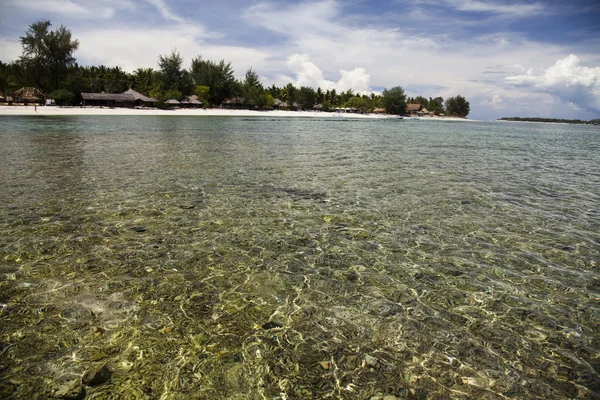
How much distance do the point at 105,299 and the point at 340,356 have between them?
3.50 meters

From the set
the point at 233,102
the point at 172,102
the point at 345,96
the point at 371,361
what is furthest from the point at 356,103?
the point at 371,361

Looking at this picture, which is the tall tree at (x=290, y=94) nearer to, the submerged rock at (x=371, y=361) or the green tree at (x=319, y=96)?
the green tree at (x=319, y=96)

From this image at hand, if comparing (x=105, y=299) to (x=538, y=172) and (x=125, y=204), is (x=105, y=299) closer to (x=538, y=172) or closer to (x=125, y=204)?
(x=125, y=204)

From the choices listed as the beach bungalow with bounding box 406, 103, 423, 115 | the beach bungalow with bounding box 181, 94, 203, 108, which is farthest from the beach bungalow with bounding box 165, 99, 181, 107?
the beach bungalow with bounding box 406, 103, 423, 115

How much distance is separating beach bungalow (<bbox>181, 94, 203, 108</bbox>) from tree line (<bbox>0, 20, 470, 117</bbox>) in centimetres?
143

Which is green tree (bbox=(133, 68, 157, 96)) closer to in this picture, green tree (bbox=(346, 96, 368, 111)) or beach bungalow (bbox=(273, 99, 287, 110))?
beach bungalow (bbox=(273, 99, 287, 110))

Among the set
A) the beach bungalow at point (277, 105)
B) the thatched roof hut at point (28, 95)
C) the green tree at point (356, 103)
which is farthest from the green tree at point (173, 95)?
the green tree at point (356, 103)

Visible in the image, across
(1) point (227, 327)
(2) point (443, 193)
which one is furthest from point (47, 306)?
(2) point (443, 193)

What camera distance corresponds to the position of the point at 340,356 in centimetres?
381

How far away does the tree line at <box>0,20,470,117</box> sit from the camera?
8369cm

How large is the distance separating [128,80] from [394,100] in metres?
120

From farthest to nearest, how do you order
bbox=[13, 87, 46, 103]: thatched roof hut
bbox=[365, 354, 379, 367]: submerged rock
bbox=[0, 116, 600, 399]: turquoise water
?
bbox=[13, 87, 46, 103]: thatched roof hut
bbox=[365, 354, 379, 367]: submerged rock
bbox=[0, 116, 600, 399]: turquoise water

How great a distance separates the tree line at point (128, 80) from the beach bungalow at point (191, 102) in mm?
1432

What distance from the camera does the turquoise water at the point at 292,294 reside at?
3484 mm
